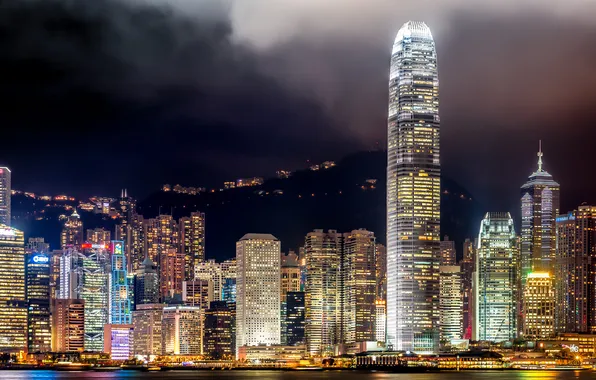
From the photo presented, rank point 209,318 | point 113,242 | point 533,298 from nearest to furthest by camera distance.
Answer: point 533,298, point 209,318, point 113,242

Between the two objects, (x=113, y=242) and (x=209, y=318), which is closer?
(x=209, y=318)

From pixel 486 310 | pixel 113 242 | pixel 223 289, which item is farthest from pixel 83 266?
pixel 486 310

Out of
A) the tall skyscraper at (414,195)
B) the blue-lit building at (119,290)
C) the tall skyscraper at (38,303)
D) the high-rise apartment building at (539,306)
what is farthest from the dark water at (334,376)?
the blue-lit building at (119,290)

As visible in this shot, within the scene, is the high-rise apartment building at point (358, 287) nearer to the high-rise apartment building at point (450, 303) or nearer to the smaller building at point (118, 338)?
the high-rise apartment building at point (450, 303)

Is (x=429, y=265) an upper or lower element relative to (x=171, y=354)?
upper

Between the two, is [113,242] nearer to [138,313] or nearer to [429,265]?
[138,313]

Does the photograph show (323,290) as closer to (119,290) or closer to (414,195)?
(414,195)
